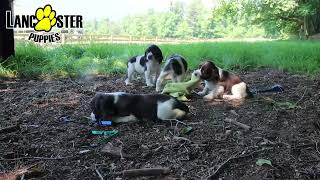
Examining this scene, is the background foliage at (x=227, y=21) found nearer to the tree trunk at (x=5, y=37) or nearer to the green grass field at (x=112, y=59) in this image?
the green grass field at (x=112, y=59)

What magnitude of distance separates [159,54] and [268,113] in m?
3.06

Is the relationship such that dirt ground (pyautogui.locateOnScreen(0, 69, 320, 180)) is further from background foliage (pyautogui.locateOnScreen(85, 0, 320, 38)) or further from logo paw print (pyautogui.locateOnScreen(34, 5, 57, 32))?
background foliage (pyautogui.locateOnScreen(85, 0, 320, 38))

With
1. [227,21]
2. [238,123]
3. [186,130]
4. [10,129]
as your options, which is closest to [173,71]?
[238,123]

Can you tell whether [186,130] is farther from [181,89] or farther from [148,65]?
[148,65]

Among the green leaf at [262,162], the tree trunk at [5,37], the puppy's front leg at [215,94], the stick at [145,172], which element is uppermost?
the tree trunk at [5,37]

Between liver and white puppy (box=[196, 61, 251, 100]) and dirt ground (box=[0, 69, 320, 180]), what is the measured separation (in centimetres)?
28

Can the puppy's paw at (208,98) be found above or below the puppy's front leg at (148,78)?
below

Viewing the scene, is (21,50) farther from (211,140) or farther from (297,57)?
(211,140)

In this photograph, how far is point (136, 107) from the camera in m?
5.29

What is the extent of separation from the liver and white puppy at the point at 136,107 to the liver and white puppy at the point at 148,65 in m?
2.71

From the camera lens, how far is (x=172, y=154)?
164 inches

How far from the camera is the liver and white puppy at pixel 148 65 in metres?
8.03

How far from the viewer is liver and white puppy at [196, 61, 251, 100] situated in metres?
6.62

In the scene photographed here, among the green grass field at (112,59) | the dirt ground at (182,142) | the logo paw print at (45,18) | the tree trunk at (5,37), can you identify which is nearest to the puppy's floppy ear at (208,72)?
the dirt ground at (182,142)
